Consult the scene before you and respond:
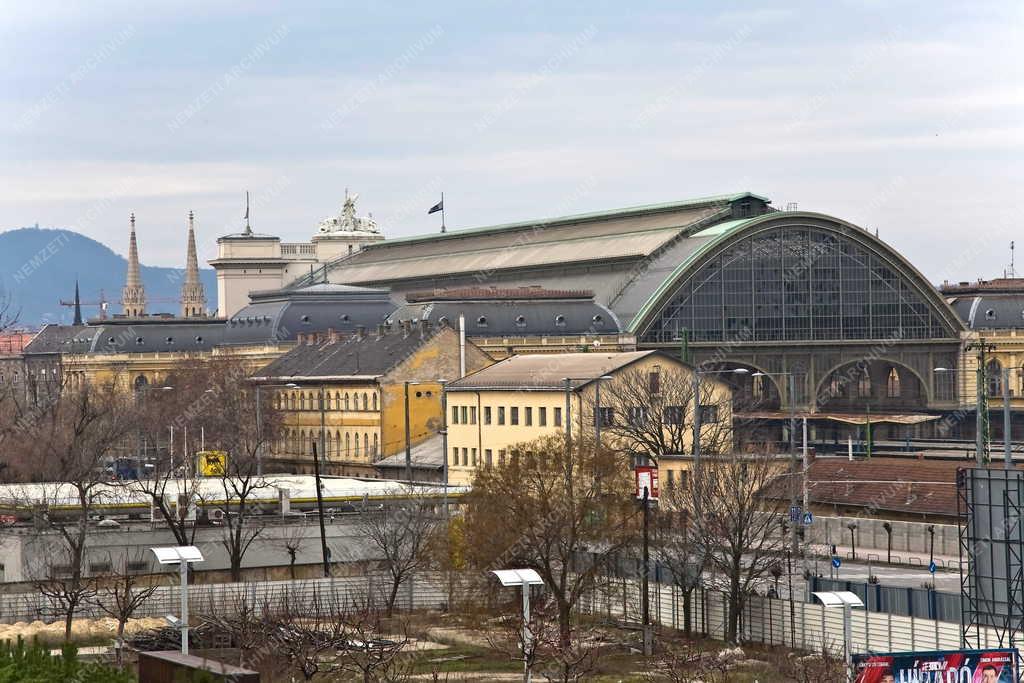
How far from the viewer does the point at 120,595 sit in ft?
223

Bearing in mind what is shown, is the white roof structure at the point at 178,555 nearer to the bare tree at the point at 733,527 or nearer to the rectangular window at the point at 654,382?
the bare tree at the point at 733,527

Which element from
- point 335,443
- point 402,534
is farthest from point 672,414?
point 335,443

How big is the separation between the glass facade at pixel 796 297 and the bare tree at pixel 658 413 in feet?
169

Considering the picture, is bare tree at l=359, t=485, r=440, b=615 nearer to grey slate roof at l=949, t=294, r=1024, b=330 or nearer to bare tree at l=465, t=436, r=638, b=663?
bare tree at l=465, t=436, r=638, b=663

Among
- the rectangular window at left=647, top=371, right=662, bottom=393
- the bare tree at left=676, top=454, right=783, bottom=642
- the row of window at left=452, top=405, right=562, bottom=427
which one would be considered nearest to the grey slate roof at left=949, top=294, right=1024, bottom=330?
the row of window at left=452, top=405, right=562, bottom=427

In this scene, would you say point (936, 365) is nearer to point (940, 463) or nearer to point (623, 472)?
point (940, 463)

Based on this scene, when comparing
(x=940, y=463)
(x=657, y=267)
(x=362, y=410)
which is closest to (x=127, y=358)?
(x=657, y=267)

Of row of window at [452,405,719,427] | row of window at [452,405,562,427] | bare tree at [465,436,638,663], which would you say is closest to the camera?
bare tree at [465,436,638,663]

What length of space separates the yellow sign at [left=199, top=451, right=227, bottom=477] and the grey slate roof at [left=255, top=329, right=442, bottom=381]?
18.8 m

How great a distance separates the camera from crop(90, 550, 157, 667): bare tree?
60.6 meters

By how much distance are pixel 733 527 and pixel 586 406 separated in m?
35.0

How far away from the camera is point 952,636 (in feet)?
186

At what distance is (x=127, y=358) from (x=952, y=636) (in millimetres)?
140459

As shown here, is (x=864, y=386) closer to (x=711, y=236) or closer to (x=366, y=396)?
(x=711, y=236)
